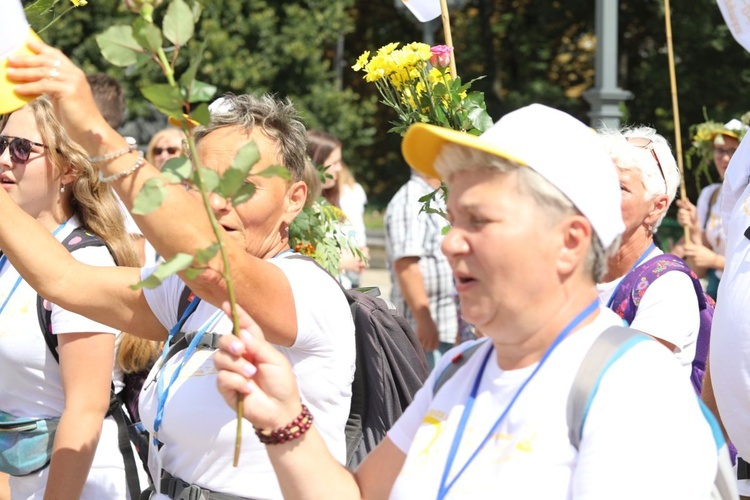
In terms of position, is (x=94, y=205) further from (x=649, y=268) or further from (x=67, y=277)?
(x=649, y=268)

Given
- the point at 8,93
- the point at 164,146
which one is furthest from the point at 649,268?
the point at 164,146

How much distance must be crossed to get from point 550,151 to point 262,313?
0.80 meters

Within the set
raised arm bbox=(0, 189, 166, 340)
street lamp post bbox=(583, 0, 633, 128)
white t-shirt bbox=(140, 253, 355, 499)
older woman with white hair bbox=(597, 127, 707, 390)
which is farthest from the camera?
street lamp post bbox=(583, 0, 633, 128)

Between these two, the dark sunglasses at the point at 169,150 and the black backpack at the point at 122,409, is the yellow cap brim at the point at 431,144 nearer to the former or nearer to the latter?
the black backpack at the point at 122,409

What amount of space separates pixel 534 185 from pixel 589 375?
32 cm

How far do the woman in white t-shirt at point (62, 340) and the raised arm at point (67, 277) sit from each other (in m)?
0.22

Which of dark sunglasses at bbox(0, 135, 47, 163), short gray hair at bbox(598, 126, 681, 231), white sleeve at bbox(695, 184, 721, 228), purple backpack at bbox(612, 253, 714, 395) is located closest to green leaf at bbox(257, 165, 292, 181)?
dark sunglasses at bbox(0, 135, 47, 163)

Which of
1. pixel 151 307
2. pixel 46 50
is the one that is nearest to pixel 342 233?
pixel 151 307

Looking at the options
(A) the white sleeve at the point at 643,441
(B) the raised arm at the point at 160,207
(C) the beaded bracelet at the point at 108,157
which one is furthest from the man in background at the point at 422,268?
(A) the white sleeve at the point at 643,441

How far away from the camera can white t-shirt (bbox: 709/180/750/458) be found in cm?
310

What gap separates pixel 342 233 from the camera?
458 cm

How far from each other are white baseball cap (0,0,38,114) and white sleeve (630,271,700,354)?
1958 mm

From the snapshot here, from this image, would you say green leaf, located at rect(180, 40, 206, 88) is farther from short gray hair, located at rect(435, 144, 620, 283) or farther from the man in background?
the man in background

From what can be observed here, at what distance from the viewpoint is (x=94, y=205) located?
3256 mm
